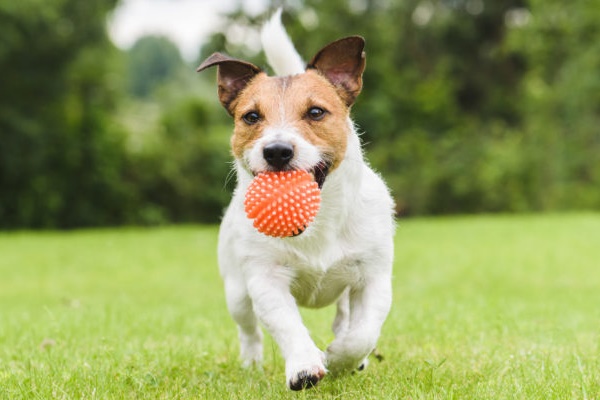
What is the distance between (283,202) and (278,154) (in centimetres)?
27

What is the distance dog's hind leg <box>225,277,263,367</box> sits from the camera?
4875 millimetres

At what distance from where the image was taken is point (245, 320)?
5.00m

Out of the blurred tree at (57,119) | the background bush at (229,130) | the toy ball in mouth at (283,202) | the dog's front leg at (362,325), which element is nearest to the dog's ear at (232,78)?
the toy ball in mouth at (283,202)

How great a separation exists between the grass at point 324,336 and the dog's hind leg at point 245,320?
12 cm

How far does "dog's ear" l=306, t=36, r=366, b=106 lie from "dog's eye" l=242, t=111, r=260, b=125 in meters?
0.57

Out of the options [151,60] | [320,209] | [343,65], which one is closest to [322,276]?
[320,209]

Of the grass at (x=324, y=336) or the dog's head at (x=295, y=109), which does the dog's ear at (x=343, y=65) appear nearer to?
the dog's head at (x=295, y=109)

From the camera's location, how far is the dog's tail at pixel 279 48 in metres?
4.82

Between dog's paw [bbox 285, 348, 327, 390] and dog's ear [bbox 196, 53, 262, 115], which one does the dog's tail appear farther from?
dog's paw [bbox 285, 348, 327, 390]

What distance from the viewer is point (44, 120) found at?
2703cm

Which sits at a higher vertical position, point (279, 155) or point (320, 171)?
point (279, 155)

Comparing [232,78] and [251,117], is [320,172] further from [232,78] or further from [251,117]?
[232,78]

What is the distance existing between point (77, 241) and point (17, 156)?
22.5 ft

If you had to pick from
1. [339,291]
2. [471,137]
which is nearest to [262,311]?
[339,291]
